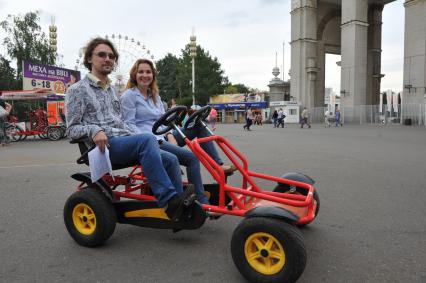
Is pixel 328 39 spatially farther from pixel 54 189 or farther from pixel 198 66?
pixel 54 189

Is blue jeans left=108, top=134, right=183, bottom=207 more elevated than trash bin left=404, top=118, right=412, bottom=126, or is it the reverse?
blue jeans left=108, top=134, right=183, bottom=207

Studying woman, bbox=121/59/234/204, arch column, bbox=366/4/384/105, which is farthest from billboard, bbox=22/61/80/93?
arch column, bbox=366/4/384/105

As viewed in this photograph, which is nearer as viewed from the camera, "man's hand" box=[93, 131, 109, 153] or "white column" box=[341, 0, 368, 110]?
"man's hand" box=[93, 131, 109, 153]

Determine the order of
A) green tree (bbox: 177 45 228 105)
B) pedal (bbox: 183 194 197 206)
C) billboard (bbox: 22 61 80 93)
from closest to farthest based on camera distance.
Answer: pedal (bbox: 183 194 197 206) → billboard (bbox: 22 61 80 93) → green tree (bbox: 177 45 228 105)

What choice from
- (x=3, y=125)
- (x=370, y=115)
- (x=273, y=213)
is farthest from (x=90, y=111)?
(x=370, y=115)

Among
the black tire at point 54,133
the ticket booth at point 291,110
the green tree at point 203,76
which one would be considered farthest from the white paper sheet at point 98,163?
Result: the green tree at point 203,76

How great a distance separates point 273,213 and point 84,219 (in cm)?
172

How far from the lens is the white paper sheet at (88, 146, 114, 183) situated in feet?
9.94

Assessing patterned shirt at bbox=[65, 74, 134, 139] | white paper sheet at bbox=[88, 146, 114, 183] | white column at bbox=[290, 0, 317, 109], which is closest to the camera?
white paper sheet at bbox=[88, 146, 114, 183]

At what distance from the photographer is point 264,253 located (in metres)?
2.54

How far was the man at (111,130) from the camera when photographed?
2.95 metres

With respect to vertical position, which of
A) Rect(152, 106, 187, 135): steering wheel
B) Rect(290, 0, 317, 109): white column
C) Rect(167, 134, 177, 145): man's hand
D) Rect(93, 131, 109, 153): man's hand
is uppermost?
Rect(290, 0, 317, 109): white column

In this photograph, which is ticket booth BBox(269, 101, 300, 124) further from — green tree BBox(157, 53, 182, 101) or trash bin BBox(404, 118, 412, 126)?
green tree BBox(157, 53, 182, 101)

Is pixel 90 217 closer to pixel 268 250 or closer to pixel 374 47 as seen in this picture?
pixel 268 250
